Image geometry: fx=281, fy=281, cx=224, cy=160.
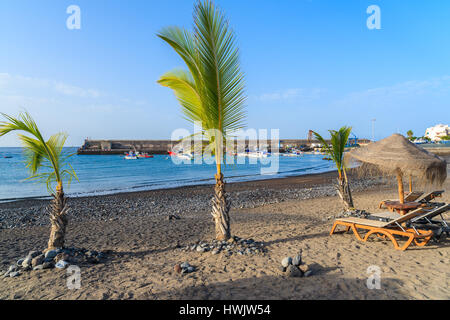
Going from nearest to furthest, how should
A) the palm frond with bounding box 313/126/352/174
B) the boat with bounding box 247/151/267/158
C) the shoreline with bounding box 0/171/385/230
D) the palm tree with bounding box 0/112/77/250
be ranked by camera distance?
the palm tree with bounding box 0/112/77/250 < the palm frond with bounding box 313/126/352/174 < the shoreline with bounding box 0/171/385/230 < the boat with bounding box 247/151/267/158

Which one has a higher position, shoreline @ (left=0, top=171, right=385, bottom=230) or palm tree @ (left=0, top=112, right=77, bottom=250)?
palm tree @ (left=0, top=112, right=77, bottom=250)

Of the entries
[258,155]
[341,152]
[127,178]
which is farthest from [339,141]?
[258,155]

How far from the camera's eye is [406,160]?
22.1ft

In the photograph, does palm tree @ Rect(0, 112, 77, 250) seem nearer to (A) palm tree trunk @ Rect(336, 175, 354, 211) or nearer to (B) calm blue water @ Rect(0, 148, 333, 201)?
(B) calm blue water @ Rect(0, 148, 333, 201)

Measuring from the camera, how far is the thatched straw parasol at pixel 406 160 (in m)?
6.73

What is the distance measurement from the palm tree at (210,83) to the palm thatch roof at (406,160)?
3927 millimetres

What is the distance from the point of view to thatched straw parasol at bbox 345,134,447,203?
22.1ft

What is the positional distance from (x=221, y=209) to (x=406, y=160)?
4.64 m

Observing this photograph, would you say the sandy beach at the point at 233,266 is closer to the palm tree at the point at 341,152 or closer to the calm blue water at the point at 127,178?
the palm tree at the point at 341,152

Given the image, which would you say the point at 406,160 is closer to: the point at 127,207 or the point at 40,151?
the point at 40,151

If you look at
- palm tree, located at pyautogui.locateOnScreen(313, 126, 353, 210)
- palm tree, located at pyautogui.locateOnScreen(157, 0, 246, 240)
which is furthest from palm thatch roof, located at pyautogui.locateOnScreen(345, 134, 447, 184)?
palm tree, located at pyautogui.locateOnScreen(157, 0, 246, 240)

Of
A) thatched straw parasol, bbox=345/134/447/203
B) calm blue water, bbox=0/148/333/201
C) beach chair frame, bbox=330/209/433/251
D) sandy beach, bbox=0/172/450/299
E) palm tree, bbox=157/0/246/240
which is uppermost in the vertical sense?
palm tree, bbox=157/0/246/240

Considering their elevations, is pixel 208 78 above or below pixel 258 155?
above
